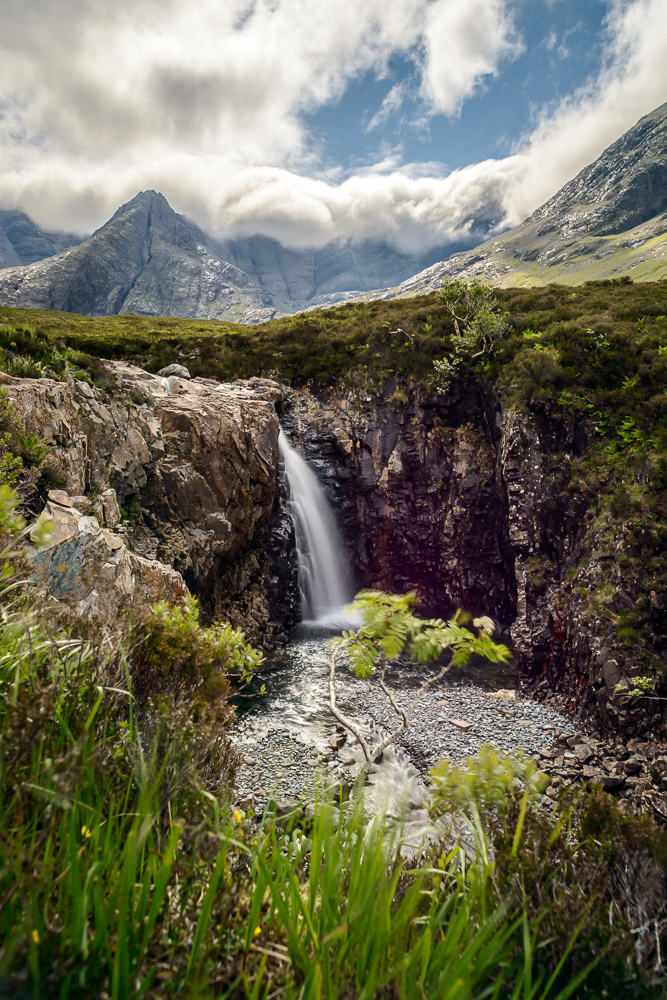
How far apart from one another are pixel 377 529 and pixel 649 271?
4587 inches

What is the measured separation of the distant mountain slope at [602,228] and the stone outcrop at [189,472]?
12037cm

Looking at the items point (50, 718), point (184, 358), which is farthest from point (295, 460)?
point (50, 718)

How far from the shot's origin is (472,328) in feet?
67.4

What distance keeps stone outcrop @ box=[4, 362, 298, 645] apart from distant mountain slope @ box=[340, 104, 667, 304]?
4739 inches

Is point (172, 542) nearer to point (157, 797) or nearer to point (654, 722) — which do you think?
point (157, 797)

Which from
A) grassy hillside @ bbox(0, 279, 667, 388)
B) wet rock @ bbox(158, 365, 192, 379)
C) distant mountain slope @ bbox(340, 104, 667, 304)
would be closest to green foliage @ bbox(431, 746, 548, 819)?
grassy hillside @ bbox(0, 279, 667, 388)

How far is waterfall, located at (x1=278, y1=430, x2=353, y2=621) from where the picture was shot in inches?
813

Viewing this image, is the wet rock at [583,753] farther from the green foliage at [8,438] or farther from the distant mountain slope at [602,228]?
the distant mountain slope at [602,228]

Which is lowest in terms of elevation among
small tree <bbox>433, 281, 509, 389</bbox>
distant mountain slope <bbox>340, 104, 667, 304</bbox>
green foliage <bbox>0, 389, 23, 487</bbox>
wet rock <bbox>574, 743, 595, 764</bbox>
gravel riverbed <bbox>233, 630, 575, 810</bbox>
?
wet rock <bbox>574, 743, 595, 764</bbox>

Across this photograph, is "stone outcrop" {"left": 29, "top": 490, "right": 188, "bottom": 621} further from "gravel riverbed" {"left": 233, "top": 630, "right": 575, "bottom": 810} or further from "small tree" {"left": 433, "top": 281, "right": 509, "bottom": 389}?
"small tree" {"left": 433, "top": 281, "right": 509, "bottom": 389}

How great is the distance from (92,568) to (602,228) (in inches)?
8320

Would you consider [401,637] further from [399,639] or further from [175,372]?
[175,372]

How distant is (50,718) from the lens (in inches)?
80.7

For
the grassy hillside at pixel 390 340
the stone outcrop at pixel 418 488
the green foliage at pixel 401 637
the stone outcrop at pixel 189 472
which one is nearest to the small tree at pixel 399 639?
the green foliage at pixel 401 637
